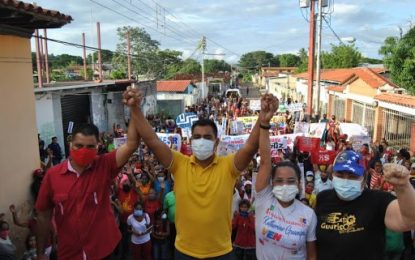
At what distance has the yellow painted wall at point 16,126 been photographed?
21.6 feet

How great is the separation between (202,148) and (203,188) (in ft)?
0.93

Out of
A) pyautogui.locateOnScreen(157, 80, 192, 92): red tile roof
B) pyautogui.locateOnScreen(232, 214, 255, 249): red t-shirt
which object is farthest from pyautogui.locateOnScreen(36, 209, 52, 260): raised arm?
pyautogui.locateOnScreen(157, 80, 192, 92): red tile roof

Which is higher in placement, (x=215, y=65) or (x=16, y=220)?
(x=215, y=65)

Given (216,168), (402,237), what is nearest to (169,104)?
(402,237)

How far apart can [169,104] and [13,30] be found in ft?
76.3

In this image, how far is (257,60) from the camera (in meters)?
125

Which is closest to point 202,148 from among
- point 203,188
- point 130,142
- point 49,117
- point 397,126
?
point 203,188

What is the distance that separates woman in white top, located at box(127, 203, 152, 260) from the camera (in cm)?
645

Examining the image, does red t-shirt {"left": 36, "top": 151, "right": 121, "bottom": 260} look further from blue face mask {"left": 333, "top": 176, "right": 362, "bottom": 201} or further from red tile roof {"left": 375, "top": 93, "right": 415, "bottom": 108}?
red tile roof {"left": 375, "top": 93, "right": 415, "bottom": 108}

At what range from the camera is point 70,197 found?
275cm

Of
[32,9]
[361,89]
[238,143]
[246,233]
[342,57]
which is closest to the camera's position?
[246,233]

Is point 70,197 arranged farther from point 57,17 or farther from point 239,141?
point 239,141

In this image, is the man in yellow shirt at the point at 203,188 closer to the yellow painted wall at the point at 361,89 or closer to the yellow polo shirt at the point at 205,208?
the yellow polo shirt at the point at 205,208

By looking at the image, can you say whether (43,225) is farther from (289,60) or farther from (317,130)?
(289,60)
